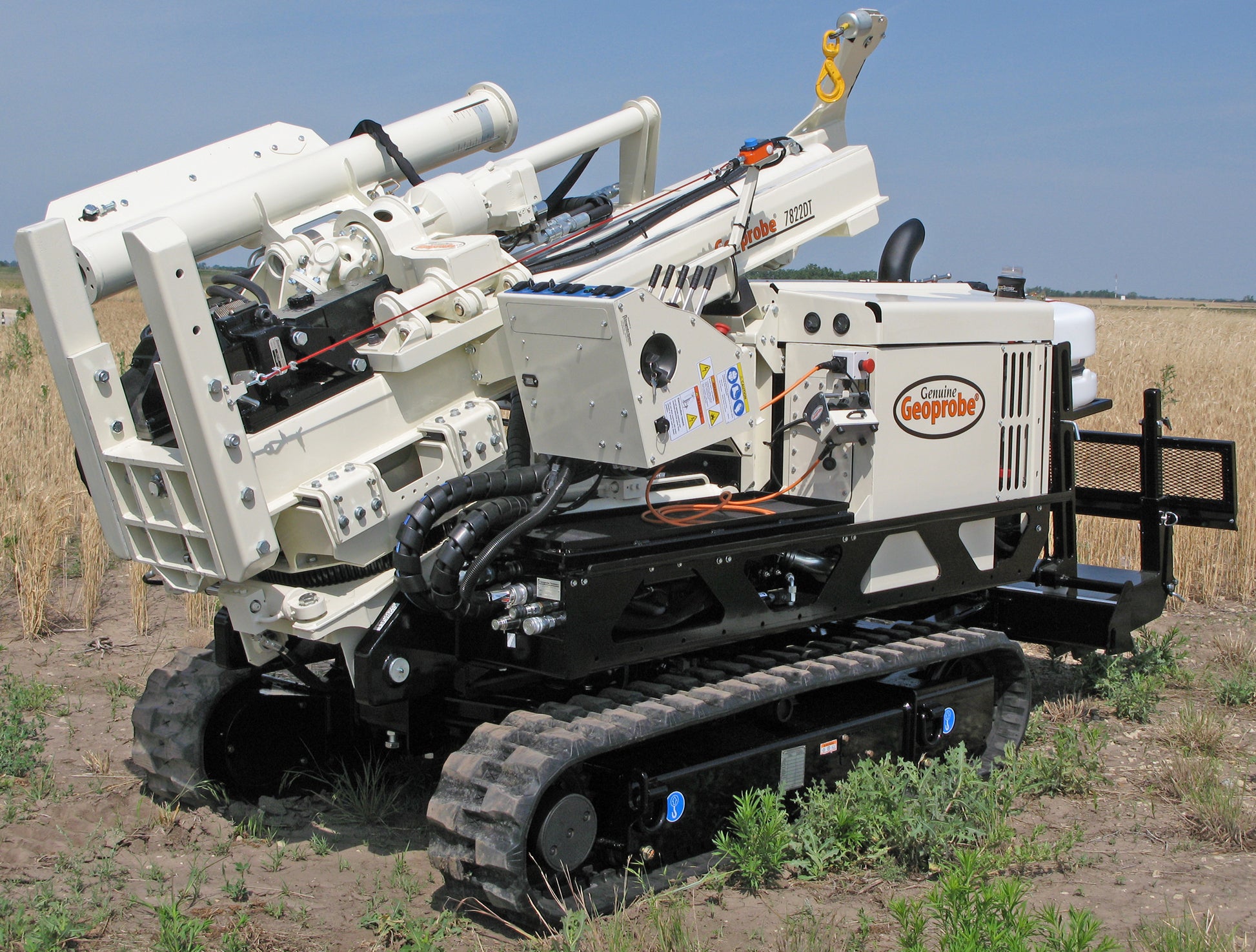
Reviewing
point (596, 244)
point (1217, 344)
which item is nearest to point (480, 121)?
point (596, 244)

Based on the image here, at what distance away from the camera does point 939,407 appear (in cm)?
570

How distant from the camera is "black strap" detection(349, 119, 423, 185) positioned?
5.11m

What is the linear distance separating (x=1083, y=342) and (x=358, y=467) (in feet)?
13.9

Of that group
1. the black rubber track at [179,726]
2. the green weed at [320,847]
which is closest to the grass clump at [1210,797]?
the green weed at [320,847]

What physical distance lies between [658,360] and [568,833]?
5.81ft

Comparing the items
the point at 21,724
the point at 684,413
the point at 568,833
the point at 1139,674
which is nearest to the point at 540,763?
the point at 568,833

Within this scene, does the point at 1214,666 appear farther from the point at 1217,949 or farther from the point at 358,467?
the point at 358,467

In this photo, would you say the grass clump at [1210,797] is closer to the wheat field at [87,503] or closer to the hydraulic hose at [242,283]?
the wheat field at [87,503]

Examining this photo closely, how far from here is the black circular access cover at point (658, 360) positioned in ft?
15.1

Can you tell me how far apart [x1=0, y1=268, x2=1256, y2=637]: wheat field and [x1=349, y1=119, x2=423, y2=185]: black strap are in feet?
10.7

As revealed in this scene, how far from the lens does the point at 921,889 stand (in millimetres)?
4941

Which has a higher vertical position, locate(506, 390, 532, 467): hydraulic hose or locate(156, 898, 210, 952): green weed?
locate(506, 390, 532, 467): hydraulic hose

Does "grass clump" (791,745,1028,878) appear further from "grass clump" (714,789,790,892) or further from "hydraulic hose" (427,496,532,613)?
"hydraulic hose" (427,496,532,613)

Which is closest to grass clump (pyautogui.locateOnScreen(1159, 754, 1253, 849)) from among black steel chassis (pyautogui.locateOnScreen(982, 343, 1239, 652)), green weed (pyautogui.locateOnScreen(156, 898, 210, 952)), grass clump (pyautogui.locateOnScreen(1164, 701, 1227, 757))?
grass clump (pyautogui.locateOnScreen(1164, 701, 1227, 757))
